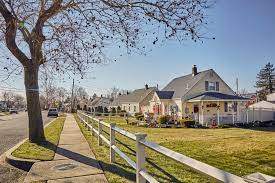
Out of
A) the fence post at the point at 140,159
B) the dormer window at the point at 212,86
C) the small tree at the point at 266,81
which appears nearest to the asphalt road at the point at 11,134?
the fence post at the point at 140,159

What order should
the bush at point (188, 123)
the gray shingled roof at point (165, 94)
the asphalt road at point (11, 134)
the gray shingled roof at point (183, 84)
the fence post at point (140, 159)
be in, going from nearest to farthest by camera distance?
the fence post at point (140, 159) < the asphalt road at point (11, 134) < the bush at point (188, 123) < the gray shingled roof at point (183, 84) < the gray shingled roof at point (165, 94)

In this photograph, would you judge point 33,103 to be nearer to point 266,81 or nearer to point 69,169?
point 69,169

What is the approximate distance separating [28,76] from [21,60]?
73 cm

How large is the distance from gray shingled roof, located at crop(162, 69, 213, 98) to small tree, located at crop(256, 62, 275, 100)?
176 feet

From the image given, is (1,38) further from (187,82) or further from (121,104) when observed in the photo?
(121,104)

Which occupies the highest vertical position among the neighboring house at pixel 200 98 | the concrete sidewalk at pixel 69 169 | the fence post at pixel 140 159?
the neighboring house at pixel 200 98

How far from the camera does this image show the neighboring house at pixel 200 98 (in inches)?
1479

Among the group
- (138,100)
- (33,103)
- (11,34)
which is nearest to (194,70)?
(138,100)

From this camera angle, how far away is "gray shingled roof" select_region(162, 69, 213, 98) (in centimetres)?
4062

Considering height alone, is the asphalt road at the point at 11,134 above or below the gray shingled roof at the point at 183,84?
below

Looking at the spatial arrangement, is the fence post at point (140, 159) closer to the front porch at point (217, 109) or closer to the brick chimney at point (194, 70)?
the front porch at point (217, 109)

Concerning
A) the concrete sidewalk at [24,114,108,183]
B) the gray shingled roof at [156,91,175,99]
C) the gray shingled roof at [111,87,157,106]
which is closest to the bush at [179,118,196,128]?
the gray shingled roof at [156,91,175,99]

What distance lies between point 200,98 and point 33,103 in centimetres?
2608

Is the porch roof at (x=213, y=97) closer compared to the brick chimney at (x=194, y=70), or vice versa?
the porch roof at (x=213, y=97)
